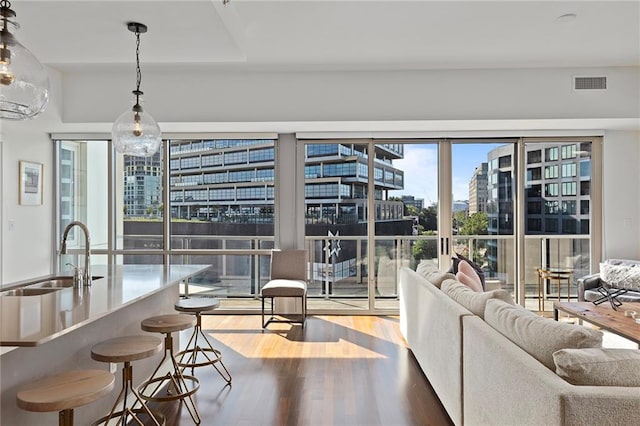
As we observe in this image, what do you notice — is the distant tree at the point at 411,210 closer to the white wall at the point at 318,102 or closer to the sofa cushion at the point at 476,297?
the white wall at the point at 318,102

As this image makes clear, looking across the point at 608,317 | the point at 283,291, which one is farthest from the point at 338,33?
the point at 608,317

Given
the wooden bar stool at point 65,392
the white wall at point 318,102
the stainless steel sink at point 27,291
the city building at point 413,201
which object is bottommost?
the wooden bar stool at point 65,392

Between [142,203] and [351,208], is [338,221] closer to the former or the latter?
[351,208]

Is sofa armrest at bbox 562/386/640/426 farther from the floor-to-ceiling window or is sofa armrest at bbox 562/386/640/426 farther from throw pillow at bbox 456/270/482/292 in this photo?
the floor-to-ceiling window

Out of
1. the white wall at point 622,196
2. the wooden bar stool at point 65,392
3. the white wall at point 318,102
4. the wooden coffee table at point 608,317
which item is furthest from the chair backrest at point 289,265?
the white wall at point 622,196

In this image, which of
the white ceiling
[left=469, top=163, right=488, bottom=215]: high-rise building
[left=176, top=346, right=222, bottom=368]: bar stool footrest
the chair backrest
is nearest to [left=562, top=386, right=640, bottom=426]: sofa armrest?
[left=176, top=346, right=222, bottom=368]: bar stool footrest

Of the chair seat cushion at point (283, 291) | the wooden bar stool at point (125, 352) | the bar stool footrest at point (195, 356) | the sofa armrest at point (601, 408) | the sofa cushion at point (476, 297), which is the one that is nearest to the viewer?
the sofa armrest at point (601, 408)

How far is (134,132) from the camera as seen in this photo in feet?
10.3

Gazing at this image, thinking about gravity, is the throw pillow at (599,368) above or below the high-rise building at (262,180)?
below

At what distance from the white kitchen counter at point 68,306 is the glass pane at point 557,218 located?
450 cm

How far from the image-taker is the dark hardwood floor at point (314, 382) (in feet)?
9.14

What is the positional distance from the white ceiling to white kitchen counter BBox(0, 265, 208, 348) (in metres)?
1.72

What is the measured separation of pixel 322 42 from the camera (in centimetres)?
403

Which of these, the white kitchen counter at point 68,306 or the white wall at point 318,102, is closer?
the white kitchen counter at point 68,306
